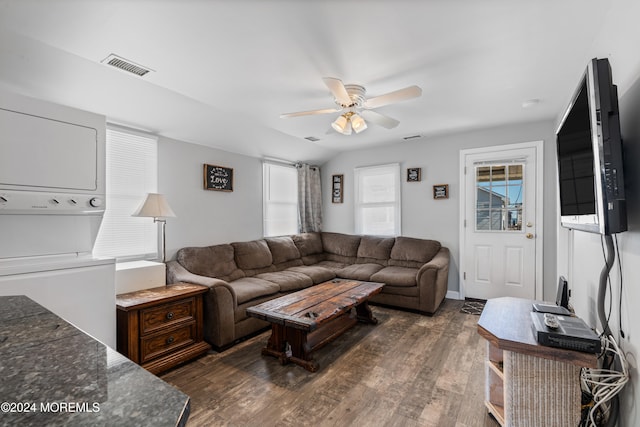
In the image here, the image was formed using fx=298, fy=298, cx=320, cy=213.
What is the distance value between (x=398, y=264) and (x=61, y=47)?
14.0ft

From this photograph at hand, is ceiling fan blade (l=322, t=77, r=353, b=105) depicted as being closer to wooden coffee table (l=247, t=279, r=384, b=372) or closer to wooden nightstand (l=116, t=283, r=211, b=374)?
wooden coffee table (l=247, t=279, r=384, b=372)

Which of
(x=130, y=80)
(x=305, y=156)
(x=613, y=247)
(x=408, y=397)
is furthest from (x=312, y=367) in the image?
(x=305, y=156)

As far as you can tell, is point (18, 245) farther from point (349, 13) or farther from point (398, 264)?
point (398, 264)

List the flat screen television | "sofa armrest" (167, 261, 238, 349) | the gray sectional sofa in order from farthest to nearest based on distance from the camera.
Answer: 1. the gray sectional sofa
2. "sofa armrest" (167, 261, 238, 349)
3. the flat screen television

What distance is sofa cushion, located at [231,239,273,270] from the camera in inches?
154

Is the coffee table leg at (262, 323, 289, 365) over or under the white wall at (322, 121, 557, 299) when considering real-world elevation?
under

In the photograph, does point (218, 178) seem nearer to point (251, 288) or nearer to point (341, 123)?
point (251, 288)

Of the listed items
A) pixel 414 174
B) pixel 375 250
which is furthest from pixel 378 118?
pixel 375 250

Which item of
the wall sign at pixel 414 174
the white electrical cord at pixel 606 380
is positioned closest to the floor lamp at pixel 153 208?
the white electrical cord at pixel 606 380

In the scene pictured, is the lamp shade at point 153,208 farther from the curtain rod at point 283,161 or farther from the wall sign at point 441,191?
the wall sign at point 441,191

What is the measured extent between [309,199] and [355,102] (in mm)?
2886

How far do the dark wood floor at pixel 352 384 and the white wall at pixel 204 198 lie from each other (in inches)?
61.0

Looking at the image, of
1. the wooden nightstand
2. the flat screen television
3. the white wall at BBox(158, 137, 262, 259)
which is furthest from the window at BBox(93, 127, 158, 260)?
the flat screen television

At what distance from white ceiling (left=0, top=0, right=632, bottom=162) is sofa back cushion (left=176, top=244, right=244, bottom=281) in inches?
55.3
